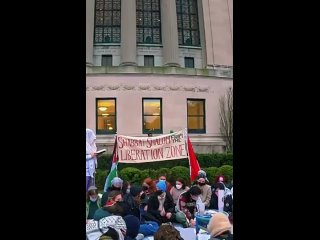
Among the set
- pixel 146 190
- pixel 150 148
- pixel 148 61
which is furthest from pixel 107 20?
pixel 146 190

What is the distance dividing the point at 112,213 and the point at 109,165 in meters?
1.24

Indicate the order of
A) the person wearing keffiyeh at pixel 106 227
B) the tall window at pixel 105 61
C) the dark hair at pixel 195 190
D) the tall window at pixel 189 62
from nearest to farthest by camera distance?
the person wearing keffiyeh at pixel 106 227 < the dark hair at pixel 195 190 < the tall window at pixel 105 61 < the tall window at pixel 189 62

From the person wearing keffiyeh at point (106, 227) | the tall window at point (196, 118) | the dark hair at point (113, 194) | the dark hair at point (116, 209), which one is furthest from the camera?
the tall window at point (196, 118)

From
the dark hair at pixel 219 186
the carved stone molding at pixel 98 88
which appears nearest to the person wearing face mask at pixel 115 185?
the dark hair at pixel 219 186

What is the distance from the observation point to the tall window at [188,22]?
7.30 m

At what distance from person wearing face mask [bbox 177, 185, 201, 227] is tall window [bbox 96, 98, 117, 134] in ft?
3.93

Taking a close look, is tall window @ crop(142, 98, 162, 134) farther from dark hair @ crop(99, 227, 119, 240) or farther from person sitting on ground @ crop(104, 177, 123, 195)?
dark hair @ crop(99, 227, 119, 240)

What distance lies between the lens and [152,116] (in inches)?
241

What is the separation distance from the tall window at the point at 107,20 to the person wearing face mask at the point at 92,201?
127 inches

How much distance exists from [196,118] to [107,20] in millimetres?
3135

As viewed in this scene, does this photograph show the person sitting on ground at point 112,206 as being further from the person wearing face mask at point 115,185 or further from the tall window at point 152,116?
the tall window at point 152,116

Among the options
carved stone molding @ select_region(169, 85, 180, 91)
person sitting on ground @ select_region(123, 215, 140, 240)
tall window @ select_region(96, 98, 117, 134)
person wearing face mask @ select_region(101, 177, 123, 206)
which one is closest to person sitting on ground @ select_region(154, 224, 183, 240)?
person sitting on ground @ select_region(123, 215, 140, 240)

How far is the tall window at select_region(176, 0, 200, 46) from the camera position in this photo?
24.0ft
